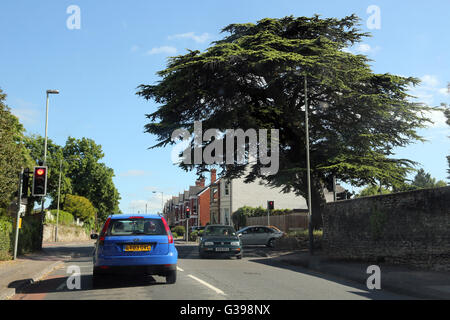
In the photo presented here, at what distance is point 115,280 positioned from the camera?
35.0 feet

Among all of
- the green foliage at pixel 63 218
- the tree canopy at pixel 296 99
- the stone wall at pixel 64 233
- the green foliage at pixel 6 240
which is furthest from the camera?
the green foliage at pixel 63 218

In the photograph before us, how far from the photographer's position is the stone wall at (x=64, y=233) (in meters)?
44.8

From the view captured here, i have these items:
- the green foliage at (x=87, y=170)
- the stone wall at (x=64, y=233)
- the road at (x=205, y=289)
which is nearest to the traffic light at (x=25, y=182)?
the road at (x=205, y=289)

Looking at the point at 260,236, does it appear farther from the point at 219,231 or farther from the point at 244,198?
the point at 244,198

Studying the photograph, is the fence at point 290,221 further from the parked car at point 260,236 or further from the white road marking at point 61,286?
the white road marking at point 61,286

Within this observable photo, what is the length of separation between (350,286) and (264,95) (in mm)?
16299

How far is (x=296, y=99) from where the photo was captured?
86.0 ft

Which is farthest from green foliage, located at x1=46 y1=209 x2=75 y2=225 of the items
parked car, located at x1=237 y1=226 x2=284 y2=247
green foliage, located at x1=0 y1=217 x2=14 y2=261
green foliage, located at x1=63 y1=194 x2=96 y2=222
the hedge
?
green foliage, located at x1=0 y1=217 x2=14 y2=261

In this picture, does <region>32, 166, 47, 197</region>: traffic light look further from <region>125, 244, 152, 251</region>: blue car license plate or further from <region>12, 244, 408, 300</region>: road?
<region>125, 244, 152, 251</region>: blue car license plate

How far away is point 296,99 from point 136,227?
18298 millimetres

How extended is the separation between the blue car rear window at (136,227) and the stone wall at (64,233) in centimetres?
3836

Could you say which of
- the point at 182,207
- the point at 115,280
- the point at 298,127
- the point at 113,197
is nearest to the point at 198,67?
the point at 298,127

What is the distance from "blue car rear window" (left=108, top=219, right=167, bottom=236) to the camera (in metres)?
9.49

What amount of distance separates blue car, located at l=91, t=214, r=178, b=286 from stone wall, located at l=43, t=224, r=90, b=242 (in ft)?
126
